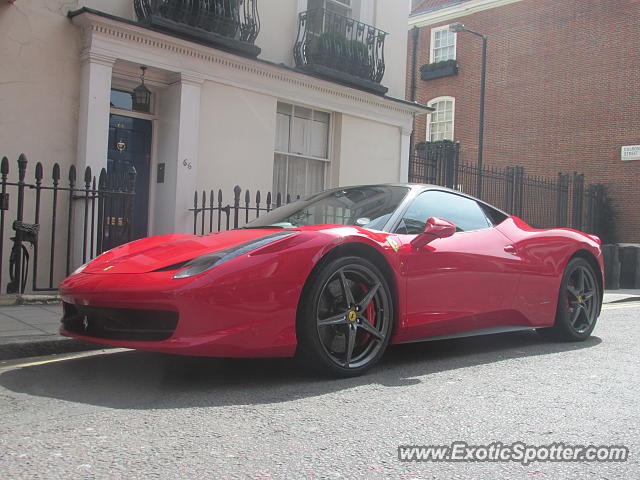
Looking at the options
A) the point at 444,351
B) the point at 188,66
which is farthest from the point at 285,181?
the point at 444,351

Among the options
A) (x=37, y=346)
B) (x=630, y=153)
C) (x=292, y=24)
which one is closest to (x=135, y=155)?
(x=292, y=24)

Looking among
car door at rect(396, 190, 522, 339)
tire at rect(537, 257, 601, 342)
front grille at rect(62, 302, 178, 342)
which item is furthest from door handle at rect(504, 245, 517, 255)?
front grille at rect(62, 302, 178, 342)

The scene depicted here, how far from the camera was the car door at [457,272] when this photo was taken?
459 centimetres

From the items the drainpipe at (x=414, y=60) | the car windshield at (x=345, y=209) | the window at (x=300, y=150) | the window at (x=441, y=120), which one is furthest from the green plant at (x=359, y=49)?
the drainpipe at (x=414, y=60)

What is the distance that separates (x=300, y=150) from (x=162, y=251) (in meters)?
7.79

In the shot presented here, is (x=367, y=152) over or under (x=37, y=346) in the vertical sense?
over

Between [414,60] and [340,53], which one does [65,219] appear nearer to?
[340,53]

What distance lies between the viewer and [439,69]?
25.2 metres

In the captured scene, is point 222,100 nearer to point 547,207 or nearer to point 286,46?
point 286,46

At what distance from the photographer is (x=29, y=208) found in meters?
8.56

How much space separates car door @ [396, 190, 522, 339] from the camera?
181 inches

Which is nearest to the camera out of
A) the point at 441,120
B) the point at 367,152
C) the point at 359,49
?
the point at 359,49

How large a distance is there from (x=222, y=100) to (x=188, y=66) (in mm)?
789

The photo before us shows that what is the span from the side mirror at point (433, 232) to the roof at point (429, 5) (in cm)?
2240
